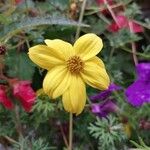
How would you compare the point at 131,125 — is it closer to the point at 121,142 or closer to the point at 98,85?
the point at 121,142

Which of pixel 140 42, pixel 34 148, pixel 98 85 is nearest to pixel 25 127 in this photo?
pixel 34 148

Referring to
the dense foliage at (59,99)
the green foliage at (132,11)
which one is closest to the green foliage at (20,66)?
the dense foliage at (59,99)

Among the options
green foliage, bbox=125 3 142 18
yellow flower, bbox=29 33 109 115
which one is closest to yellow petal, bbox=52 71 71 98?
yellow flower, bbox=29 33 109 115

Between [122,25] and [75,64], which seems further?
[122,25]

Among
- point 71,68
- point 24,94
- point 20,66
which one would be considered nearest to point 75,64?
point 71,68

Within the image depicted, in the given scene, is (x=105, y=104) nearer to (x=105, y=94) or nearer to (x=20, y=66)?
(x=105, y=94)

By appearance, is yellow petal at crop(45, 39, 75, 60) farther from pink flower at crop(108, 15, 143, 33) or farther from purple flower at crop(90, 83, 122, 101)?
pink flower at crop(108, 15, 143, 33)
